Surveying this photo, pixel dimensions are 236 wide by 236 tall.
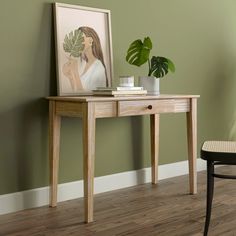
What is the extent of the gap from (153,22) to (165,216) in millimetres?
1554

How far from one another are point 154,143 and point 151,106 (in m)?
0.60

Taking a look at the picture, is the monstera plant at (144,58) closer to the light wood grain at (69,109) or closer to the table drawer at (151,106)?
the table drawer at (151,106)

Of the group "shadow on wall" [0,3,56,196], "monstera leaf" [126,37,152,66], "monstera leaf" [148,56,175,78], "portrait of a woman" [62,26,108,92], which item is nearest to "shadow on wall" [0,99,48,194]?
"shadow on wall" [0,3,56,196]

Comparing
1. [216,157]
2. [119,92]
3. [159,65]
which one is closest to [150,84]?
[159,65]

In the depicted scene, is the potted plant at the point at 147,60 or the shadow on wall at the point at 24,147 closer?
the shadow on wall at the point at 24,147

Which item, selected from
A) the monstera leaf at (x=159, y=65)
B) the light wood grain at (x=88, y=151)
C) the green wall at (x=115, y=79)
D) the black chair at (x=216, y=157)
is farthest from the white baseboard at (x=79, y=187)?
the black chair at (x=216, y=157)

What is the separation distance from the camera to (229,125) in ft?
13.1

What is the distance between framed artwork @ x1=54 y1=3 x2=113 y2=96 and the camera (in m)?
2.66

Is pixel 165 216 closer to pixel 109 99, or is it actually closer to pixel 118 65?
pixel 109 99

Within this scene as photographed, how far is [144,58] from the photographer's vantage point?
2818mm

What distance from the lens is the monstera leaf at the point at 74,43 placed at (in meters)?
2.68

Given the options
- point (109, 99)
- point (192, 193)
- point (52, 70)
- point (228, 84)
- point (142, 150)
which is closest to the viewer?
point (109, 99)

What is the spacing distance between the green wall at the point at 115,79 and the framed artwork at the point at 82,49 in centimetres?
6

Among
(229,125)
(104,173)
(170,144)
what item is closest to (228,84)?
(229,125)
